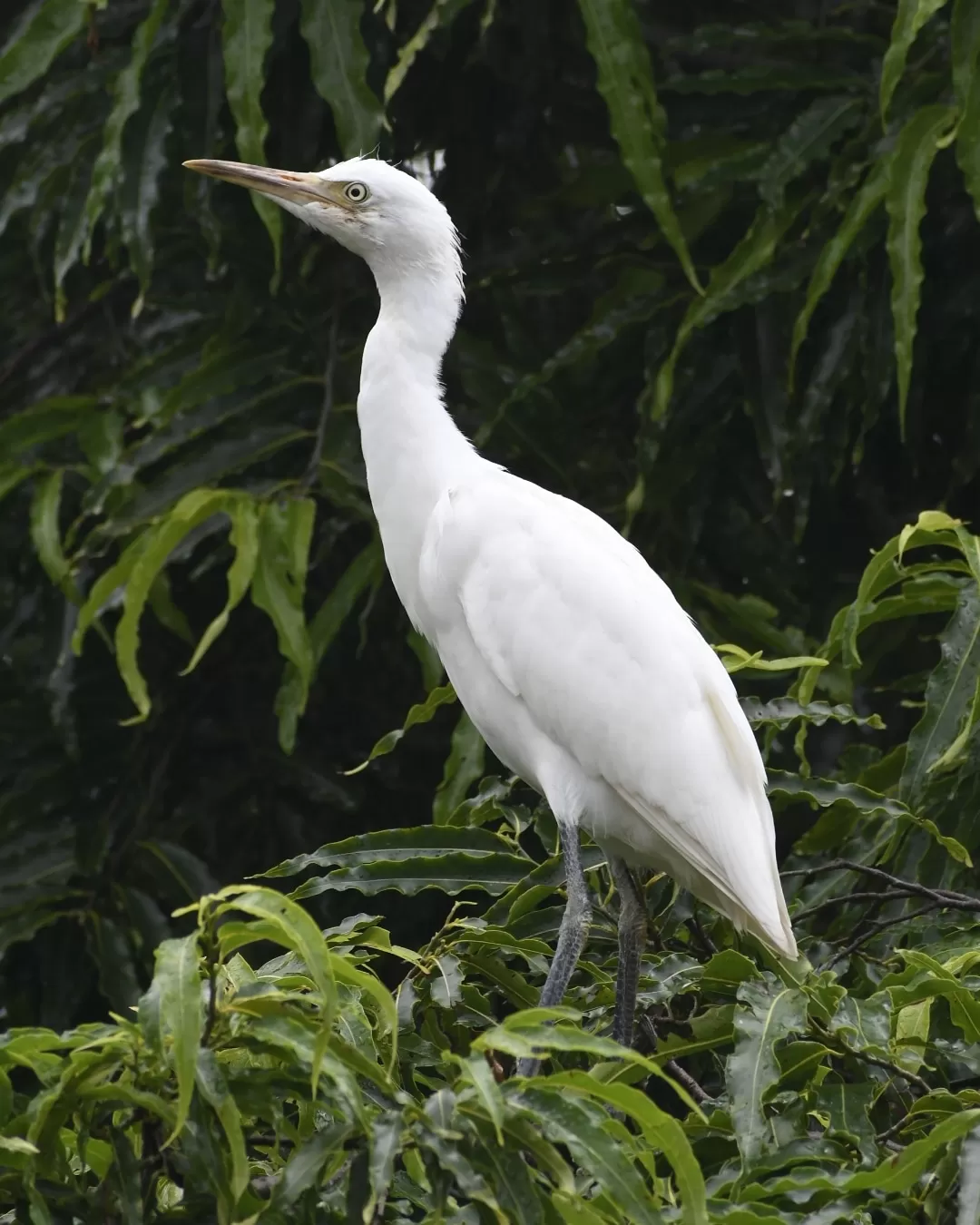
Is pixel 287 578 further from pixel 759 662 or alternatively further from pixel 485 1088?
pixel 485 1088

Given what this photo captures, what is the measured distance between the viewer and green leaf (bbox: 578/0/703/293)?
8.60ft

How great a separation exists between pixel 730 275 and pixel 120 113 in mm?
954

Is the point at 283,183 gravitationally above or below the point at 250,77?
below

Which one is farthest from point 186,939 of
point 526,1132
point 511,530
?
point 511,530

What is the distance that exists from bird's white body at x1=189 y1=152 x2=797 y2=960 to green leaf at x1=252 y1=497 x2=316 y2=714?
0.34m

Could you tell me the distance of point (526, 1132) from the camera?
51.3 inches

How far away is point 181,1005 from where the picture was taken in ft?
4.04

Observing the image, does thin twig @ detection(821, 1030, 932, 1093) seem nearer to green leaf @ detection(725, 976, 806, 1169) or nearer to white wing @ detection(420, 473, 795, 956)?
green leaf @ detection(725, 976, 806, 1169)

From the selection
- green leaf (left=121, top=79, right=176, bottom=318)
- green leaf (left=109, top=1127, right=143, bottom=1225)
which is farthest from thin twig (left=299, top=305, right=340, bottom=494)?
green leaf (left=109, top=1127, right=143, bottom=1225)

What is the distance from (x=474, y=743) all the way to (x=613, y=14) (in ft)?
3.49

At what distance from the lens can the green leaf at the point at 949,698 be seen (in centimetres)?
212

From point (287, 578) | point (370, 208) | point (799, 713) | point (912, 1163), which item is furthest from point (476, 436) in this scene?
point (912, 1163)

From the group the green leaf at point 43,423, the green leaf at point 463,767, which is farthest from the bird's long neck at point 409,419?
the green leaf at point 43,423

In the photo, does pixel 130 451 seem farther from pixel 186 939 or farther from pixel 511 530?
pixel 186 939
